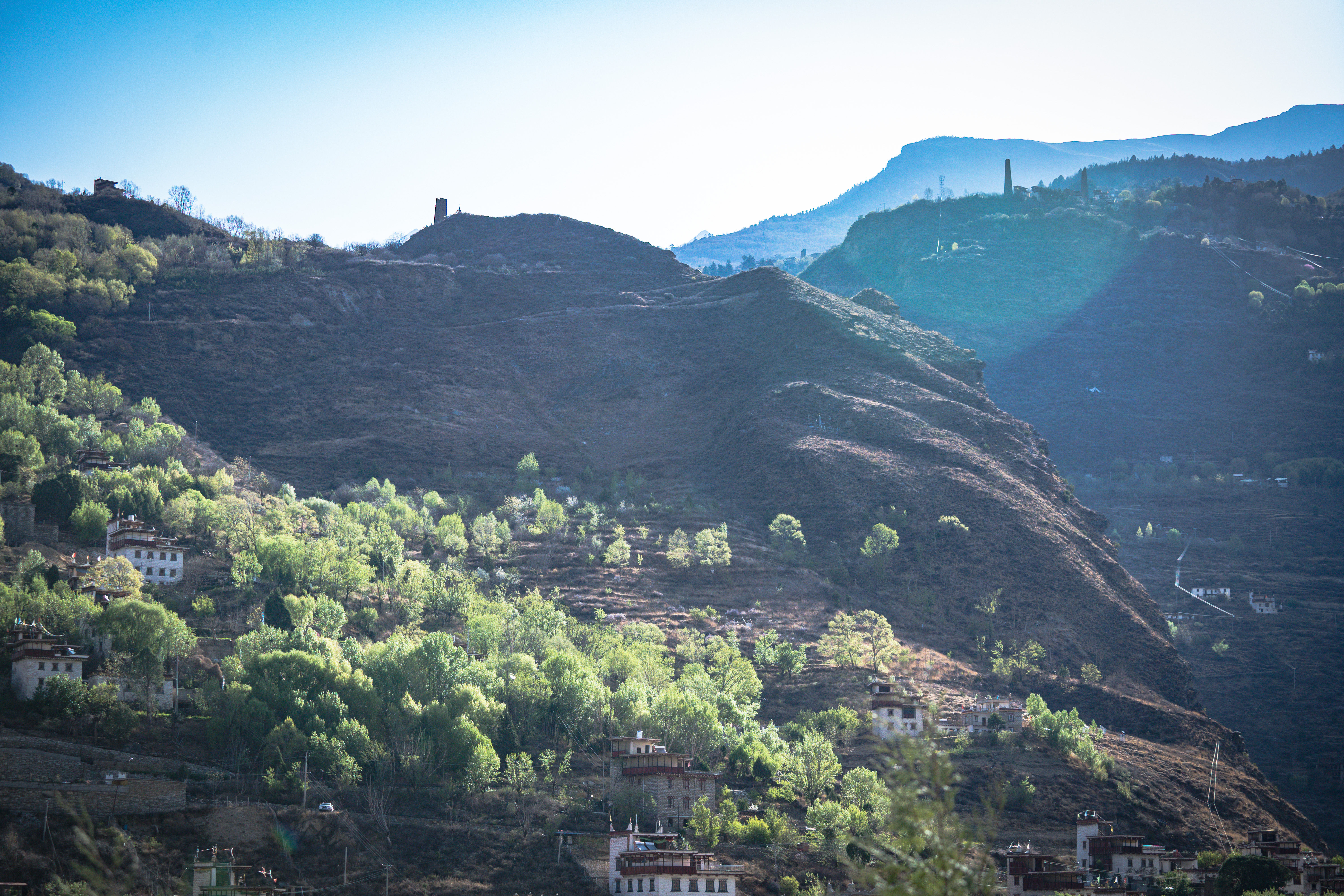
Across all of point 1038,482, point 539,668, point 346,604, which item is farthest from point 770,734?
point 1038,482

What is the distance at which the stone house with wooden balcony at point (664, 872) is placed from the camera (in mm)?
61062

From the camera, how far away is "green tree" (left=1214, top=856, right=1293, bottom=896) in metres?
65.8

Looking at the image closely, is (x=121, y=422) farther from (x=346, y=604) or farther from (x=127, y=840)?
(x=127, y=840)

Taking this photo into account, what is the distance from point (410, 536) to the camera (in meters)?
115

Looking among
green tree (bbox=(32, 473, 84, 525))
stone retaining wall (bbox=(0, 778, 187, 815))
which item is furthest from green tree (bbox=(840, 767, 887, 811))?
green tree (bbox=(32, 473, 84, 525))

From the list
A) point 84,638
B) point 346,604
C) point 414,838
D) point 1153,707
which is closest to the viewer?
point 414,838

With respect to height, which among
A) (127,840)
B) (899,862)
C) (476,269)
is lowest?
(127,840)

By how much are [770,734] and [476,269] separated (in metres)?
126

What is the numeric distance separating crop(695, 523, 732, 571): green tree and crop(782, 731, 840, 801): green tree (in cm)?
3491

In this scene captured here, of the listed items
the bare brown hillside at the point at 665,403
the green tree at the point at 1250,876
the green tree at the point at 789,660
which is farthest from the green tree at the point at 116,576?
the green tree at the point at 1250,876

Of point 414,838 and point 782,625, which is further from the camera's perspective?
point 782,625

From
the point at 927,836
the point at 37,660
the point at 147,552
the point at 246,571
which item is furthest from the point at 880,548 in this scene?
the point at 927,836

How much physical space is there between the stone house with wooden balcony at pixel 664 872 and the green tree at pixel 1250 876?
2371 centimetres

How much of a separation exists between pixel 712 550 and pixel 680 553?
110 inches
